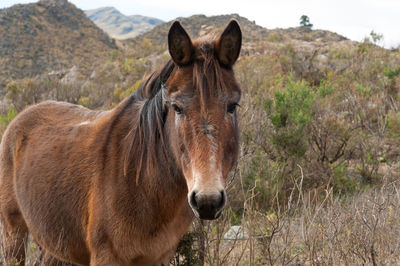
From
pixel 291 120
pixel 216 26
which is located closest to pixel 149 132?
pixel 291 120

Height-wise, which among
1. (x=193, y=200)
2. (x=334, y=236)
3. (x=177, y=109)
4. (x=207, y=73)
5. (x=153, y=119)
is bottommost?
(x=334, y=236)

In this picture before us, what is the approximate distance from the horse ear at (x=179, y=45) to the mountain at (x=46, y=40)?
1067 inches

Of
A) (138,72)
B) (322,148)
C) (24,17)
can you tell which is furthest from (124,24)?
(322,148)

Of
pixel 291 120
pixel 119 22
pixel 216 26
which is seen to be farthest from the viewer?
pixel 119 22

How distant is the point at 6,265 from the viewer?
8.46ft

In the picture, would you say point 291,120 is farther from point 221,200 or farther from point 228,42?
point 221,200

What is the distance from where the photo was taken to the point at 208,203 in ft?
5.06

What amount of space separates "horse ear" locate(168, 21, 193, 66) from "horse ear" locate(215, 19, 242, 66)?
174 mm

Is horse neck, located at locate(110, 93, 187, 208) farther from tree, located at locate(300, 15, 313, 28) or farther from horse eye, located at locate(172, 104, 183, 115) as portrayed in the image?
tree, located at locate(300, 15, 313, 28)

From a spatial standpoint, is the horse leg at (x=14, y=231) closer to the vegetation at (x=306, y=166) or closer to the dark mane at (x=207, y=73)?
the vegetation at (x=306, y=166)

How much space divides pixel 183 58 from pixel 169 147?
1.81ft

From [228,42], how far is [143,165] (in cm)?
95

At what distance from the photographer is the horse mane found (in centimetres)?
198

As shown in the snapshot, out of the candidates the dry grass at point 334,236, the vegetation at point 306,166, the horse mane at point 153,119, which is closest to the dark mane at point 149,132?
the horse mane at point 153,119
